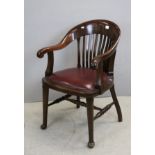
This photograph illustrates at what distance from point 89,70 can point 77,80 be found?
0.27m

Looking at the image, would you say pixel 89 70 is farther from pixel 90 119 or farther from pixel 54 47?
pixel 90 119

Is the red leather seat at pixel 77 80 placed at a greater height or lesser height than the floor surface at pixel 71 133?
greater

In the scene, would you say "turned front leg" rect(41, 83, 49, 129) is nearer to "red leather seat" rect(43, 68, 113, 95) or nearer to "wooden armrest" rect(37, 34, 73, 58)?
"red leather seat" rect(43, 68, 113, 95)

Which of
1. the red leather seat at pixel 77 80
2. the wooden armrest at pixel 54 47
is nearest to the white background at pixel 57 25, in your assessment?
the wooden armrest at pixel 54 47

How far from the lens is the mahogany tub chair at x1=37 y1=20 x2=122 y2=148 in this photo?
69.9 inches

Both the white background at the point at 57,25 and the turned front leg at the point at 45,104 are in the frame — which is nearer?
the turned front leg at the point at 45,104

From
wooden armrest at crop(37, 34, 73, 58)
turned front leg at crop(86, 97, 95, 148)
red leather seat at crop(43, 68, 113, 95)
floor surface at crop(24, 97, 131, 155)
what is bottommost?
floor surface at crop(24, 97, 131, 155)

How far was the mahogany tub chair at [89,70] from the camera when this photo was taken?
1.78 m

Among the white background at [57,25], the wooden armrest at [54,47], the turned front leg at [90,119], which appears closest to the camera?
the turned front leg at [90,119]

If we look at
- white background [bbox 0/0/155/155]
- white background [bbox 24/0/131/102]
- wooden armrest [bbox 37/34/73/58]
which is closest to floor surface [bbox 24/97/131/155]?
white background [bbox 24/0/131/102]
